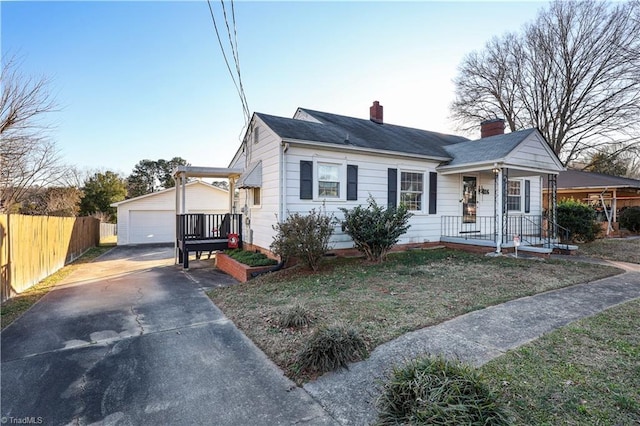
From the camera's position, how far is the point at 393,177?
1034cm

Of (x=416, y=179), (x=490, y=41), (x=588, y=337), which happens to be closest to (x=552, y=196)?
(x=416, y=179)

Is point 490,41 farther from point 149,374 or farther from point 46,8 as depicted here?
A: point 149,374

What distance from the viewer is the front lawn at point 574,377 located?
2.47 meters

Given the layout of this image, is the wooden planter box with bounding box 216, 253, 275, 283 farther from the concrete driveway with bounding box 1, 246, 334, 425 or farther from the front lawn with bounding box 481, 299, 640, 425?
the front lawn with bounding box 481, 299, 640, 425

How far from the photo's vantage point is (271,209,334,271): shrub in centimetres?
753

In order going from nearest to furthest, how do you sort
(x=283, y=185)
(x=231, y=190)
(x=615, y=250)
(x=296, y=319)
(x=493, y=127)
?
(x=296, y=319) < (x=283, y=185) < (x=615, y=250) < (x=231, y=190) < (x=493, y=127)

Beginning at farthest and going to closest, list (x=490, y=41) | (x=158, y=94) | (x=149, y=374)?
(x=490, y=41)
(x=158, y=94)
(x=149, y=374)

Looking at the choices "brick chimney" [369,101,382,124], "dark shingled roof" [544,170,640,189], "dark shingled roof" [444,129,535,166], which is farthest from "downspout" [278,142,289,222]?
"dark shingled roof" [544,170,640,189]

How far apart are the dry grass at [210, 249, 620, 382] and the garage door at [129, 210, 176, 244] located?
48.7 feet

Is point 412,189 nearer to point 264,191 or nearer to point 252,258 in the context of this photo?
point 264,191

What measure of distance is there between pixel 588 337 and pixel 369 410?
123 inches

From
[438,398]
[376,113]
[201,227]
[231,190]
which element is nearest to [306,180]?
[201,227]

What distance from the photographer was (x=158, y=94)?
13.4m

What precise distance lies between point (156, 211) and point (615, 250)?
22.5 meters
